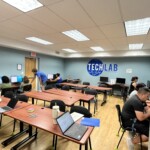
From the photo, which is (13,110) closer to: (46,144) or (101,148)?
(46,144)

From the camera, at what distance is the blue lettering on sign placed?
8.37 meters

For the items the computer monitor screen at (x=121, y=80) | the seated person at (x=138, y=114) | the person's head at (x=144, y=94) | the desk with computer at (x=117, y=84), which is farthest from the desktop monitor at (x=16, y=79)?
the computer monitor screen at (x=121, y=80)

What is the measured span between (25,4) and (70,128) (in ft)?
7.46

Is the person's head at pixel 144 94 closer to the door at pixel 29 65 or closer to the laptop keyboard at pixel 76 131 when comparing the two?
the laptop keyboard at pixel 76 131

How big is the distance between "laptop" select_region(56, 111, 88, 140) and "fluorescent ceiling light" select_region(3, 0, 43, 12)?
1987 mm

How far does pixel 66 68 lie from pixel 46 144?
761 centimetres

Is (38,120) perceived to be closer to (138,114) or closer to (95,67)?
(138,114)

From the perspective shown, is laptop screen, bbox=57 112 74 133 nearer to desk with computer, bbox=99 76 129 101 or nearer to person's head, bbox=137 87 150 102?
person's head, bbox=137 87 150 102

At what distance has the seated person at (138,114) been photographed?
82.6 inches

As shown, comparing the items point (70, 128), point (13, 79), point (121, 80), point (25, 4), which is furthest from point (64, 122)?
point (121, 80)

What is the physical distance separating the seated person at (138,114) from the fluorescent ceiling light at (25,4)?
245cm

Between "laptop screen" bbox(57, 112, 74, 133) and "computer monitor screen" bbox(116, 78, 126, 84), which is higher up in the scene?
"computer monitor screen" bbox(116, 78, 126, 84)

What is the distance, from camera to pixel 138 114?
2076 mm

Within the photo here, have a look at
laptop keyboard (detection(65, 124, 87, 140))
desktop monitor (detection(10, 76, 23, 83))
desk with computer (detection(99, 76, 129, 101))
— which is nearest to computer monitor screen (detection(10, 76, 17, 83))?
desktop monitor (detection(10, 76, 23, 83))
